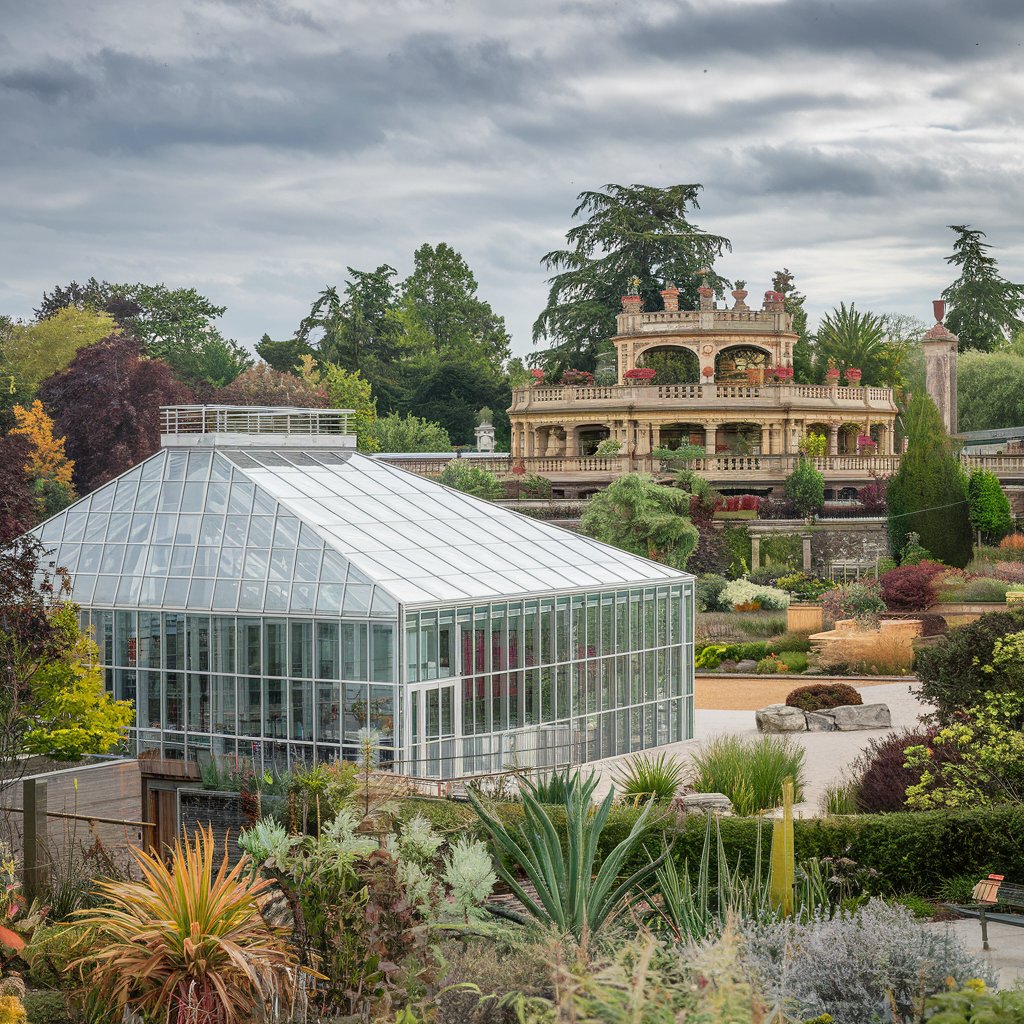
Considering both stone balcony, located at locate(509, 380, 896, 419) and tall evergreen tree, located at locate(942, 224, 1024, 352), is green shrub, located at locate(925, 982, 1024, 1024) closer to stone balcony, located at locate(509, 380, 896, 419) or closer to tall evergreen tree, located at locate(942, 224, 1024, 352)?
stone balcony, located at locate(509, 380, 896, 419)

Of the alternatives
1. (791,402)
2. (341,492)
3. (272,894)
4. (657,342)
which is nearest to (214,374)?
(657,342)

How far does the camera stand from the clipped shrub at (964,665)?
1859cm

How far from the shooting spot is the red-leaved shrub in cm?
3856

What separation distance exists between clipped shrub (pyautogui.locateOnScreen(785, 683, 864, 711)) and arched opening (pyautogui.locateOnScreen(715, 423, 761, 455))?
23988mm

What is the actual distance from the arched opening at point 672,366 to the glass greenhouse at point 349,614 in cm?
3655

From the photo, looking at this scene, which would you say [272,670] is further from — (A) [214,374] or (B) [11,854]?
(A) [214,374]

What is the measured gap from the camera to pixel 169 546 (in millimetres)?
22688

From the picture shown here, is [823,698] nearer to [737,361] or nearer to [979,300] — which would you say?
[737,361]

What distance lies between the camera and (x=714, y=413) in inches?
2099

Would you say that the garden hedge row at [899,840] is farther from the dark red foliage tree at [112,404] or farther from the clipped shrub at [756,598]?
the dark red foliage tree at [112,404]

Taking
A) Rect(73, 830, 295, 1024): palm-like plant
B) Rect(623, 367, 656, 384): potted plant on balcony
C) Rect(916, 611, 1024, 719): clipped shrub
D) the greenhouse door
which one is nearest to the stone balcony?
Rect(623, 367, 656, 384): potted plant on balcony

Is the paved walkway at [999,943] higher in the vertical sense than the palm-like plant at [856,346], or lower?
lower

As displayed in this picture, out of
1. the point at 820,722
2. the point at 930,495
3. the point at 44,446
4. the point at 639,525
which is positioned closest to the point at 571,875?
the point at 820,722

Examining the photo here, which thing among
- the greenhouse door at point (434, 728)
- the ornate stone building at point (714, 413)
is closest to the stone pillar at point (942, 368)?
the ornate stone building at point (714, 413)
